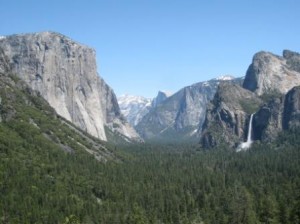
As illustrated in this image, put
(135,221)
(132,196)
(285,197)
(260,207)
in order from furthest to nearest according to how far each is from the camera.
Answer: (132,196), (285,197), (260,207), (135,221)

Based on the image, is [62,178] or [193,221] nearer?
[193,221]

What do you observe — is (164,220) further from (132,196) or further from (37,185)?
(37,185)

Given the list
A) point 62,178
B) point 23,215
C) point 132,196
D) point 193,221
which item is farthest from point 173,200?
point 23,215

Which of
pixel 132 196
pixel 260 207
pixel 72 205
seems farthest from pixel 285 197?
pixel 72 205

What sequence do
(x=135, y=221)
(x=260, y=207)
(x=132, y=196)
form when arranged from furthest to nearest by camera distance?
(x=132, y=196) < (x=260, y=207) < (x=135, y=221)

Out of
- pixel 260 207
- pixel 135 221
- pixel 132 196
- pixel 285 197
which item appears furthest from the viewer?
pixel 132 196

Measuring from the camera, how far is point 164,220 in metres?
169

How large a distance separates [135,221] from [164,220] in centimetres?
2030

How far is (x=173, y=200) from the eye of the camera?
613 ft

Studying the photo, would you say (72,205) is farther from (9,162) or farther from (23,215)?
(9,162)

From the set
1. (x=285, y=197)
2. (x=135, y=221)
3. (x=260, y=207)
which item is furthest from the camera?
(x=285, y=197)

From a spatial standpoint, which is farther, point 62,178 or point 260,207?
point 62,178

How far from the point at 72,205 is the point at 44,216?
13.3m

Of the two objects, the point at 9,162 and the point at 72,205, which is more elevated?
the point at 9,162
